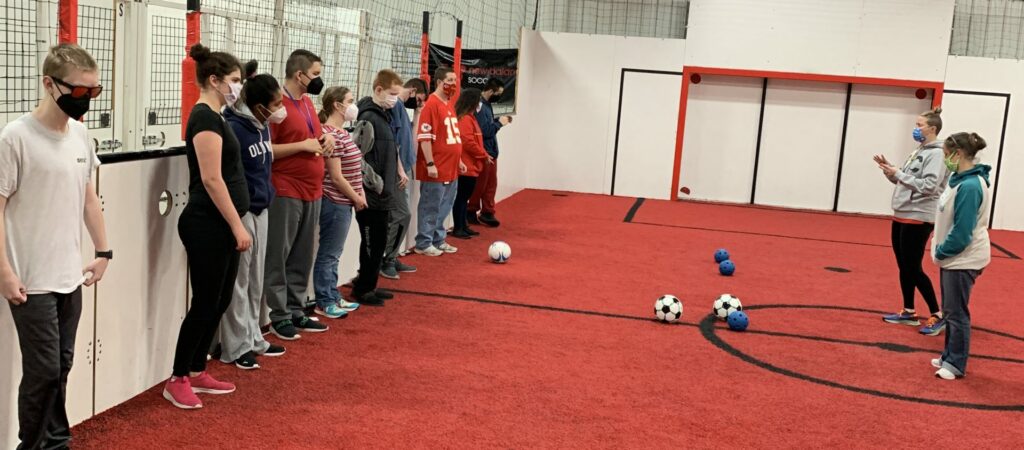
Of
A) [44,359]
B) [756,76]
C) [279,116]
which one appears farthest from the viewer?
[756,76]

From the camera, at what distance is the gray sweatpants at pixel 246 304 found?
4.95 m

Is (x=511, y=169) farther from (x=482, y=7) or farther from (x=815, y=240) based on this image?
(x=815, y=240)

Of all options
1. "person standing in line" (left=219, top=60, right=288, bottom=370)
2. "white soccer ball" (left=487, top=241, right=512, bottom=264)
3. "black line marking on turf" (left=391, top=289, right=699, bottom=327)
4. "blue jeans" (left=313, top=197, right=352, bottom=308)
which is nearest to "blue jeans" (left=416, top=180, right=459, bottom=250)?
"white soccer ball" (left=487, top=241, right=512, bottom=264)

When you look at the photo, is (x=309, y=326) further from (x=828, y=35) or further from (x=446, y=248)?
Answer: (x=828, y=35)

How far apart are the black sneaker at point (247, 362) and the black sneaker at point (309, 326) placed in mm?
802

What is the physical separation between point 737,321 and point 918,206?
5.20 ft

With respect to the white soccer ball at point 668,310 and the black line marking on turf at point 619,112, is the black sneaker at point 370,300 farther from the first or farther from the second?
the black line marking on turf at point 619,112

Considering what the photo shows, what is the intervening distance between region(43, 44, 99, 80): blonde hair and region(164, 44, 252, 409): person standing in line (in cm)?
88

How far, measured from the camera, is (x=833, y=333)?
6.81m

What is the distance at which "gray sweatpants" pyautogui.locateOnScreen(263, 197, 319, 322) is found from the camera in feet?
17.8

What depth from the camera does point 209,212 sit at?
4.36 metres

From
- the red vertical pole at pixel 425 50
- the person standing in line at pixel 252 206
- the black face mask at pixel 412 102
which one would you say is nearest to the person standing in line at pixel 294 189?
the person standing in line at pixel 252 206

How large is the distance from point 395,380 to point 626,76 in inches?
419

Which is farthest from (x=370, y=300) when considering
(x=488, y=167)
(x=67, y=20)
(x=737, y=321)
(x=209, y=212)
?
(x=488, y=167)
